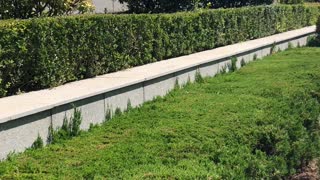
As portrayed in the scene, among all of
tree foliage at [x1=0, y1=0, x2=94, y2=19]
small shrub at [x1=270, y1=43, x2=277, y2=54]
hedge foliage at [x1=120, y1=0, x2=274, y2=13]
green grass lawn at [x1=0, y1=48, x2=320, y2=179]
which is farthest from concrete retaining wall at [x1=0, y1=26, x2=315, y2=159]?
small shrub at [x1=270, y1=43, x2=277, y2=54]

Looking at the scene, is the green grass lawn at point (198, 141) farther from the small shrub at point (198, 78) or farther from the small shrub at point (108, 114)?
the small shrub at point (198, 78)

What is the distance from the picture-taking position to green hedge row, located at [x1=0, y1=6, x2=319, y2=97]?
25.5 feet

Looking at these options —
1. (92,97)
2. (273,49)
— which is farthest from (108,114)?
(273,49)

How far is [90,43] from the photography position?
368 inches

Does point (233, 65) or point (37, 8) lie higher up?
point (37, 8)

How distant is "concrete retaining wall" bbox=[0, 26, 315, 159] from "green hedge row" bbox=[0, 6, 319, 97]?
32cm

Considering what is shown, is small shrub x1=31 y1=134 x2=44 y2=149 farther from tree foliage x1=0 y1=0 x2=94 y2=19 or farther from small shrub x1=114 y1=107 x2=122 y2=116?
tree foliage x1=0 y1=0 x2=94 y2=19

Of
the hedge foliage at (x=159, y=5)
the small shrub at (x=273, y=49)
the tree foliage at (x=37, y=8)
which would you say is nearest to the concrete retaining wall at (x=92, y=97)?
the tree foliage at (x=37, y=8)

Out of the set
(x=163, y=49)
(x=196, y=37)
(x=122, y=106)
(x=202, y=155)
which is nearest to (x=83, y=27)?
(x=122, y=106)

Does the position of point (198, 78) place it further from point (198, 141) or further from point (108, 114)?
point (198, 141)

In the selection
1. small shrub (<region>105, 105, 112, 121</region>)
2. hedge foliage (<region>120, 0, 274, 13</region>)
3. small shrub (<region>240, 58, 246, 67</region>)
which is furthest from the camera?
hedge foliage (<region>120, 0, 274, 13</region>)

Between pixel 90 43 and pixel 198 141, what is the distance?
147 inches

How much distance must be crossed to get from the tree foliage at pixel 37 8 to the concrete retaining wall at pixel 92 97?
1.64 meters

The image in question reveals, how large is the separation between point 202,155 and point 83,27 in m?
4.08
